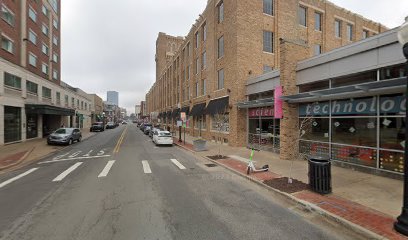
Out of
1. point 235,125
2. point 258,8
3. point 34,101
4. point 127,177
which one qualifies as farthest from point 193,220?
point 34,101

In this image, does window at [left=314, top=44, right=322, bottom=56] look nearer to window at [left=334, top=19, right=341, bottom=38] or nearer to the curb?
→ window at [left=334, top=19, right=341, bottom=38]

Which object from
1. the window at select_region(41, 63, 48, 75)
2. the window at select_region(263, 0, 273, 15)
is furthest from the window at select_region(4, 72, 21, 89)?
the window at select_region(263, 0, 273, 15)

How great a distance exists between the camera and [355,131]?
10438 mm

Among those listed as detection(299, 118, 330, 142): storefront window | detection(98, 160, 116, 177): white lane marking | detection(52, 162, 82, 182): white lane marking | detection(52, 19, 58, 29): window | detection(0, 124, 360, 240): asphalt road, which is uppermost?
detection(52, 19, 58, 29): window

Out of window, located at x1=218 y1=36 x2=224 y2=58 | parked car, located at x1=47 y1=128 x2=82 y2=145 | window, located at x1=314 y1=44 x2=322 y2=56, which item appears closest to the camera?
parked car, located at x1=47 y1=128 x2=82 y2=145

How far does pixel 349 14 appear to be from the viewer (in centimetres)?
2881

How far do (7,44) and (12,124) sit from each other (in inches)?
310

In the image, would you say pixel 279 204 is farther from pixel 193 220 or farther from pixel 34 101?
pixel 34 101

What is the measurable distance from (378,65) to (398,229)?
7.09 meters

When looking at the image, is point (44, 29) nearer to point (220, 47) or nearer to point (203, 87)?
point (203, 87)

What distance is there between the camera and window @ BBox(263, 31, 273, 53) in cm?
2106

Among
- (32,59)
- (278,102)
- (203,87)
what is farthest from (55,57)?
(278,102)

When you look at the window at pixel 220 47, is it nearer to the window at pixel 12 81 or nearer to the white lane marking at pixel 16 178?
the white lane marking at pixel 16 178

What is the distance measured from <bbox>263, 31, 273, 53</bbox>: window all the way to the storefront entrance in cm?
671
